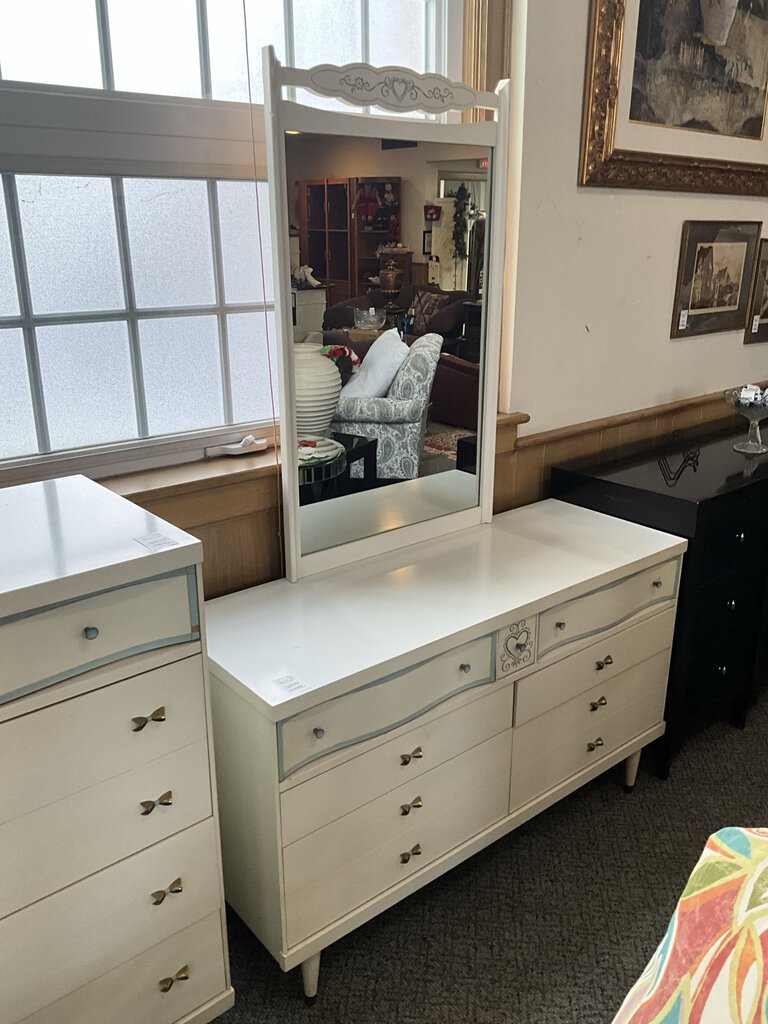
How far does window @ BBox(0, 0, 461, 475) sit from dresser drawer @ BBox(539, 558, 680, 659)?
32.8 inches

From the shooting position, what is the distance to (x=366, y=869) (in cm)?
170

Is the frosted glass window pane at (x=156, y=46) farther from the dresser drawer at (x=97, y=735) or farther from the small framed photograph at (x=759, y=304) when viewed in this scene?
the small framed photograph at (x=759, y=304)

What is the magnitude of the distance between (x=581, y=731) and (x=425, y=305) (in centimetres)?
109

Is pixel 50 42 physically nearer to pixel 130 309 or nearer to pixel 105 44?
pixel 105 44

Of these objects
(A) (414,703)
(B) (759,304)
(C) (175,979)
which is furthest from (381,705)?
(B) (759,304)

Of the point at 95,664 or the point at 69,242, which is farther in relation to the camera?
the point at 69,242

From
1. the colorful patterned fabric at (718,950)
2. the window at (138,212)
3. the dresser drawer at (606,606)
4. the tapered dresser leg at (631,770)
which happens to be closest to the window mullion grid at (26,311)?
Result: the window at (138,212)

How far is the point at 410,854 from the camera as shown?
5.82 feet

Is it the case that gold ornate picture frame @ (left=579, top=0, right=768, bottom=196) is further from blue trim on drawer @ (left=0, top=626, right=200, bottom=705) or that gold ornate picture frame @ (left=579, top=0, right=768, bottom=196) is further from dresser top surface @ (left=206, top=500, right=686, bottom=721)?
blue trim on drawer @ (left=0, top=626, right=200, bottom=705)

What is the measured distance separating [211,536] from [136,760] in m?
0.64

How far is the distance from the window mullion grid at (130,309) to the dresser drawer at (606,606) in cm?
97

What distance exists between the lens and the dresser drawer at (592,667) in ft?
6.35

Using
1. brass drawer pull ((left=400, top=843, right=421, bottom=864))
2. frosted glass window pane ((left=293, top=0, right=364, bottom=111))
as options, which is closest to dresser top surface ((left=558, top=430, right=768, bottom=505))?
brass drawer pull ((left=400, top=843, right=421, bottom=864))

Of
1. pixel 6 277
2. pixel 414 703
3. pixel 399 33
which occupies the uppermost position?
pixel 399 33
